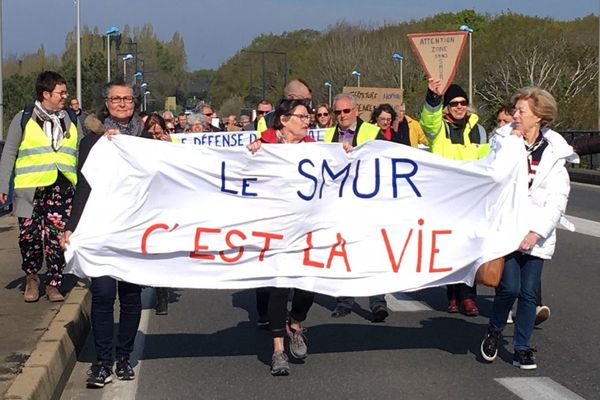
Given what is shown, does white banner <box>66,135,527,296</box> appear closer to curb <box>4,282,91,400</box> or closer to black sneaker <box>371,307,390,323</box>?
curb <box>4,282,91,400</box>

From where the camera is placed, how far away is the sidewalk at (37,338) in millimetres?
5773

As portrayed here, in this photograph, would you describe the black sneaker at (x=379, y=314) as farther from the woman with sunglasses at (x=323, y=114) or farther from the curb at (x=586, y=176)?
the curb at (x=586, y=176)

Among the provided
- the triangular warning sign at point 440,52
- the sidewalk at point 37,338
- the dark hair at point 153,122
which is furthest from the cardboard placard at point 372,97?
the sidewalk at point 37,338

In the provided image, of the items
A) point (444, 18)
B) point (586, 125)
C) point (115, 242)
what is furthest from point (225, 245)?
point (444, 18)

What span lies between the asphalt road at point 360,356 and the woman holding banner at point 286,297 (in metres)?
0.16

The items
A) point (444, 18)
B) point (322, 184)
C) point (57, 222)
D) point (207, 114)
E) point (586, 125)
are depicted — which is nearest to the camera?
point (322, 184)

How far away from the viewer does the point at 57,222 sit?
28.6 feet

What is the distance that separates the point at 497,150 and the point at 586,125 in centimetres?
3644

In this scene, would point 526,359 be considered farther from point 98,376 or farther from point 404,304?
point 98,376

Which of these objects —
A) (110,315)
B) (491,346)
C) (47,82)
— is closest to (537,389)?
(491,346)

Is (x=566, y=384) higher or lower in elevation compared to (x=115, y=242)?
lower

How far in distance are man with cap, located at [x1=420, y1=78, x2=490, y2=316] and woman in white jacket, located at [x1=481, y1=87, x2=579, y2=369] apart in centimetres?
123

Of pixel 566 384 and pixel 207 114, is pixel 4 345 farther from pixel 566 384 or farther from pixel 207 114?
pixel 207 114

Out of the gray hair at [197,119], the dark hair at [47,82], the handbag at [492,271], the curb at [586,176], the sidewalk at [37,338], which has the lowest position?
the sidewalk at [37,338]
